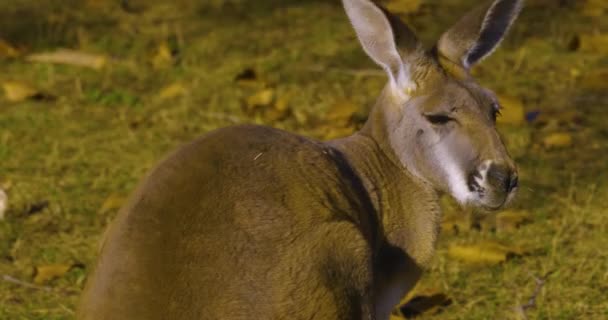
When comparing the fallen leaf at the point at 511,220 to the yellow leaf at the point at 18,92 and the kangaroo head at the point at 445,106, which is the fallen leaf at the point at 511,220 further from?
the yellow leaf at the point at 18,92

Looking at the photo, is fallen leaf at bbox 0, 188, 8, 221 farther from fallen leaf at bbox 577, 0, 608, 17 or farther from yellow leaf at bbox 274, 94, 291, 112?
fallen leaf at bbox 577, 0, 608, 17

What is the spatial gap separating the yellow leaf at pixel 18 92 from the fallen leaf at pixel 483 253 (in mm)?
2958

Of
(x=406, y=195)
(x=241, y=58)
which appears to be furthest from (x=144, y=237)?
(x=241, y=58)

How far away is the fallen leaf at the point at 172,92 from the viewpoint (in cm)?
712

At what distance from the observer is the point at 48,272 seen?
16.7 ft

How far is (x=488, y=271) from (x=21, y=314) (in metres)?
1.92

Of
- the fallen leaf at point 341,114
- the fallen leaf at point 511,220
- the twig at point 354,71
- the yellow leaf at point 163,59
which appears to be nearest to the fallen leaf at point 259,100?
the fallen leaf at point 341,114

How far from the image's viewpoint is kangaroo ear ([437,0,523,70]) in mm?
4418

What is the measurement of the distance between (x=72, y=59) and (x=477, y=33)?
375 centimetres

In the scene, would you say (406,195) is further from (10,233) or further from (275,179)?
(10,233)

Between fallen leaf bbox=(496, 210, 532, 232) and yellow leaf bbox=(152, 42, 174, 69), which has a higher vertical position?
fallen leaf bbox=(496, 210, 532, 232)

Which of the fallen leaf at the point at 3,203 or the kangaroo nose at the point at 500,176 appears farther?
the fallen leaf at the point at 3,203

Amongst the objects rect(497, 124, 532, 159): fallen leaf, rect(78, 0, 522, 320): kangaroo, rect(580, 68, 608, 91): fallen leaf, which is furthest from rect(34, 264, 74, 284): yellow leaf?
rect(580, 68, 608, 91): fallen leaf

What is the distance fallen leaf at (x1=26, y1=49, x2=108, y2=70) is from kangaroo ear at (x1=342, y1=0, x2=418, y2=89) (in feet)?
11.4
